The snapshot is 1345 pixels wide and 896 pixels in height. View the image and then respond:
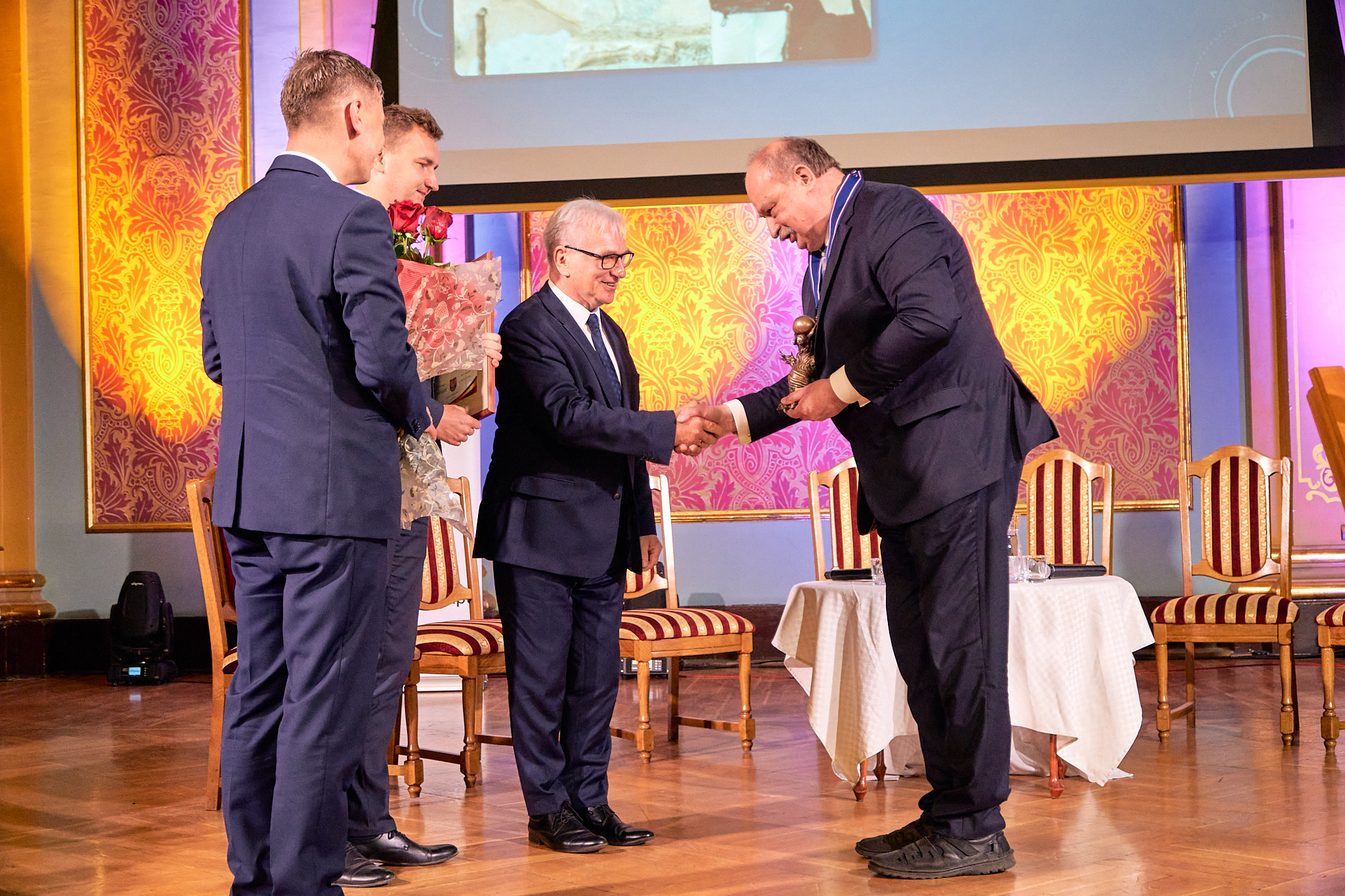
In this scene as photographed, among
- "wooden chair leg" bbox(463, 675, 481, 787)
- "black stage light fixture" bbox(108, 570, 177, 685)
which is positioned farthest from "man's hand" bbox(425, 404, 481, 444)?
"black stage light fixture" bbox(108, 570, 177, 685)

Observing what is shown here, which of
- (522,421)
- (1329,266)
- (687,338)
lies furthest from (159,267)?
(1329,266)

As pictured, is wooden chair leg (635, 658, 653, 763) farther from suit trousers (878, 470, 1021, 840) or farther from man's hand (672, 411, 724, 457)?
suit trousers (878, 470, 1021, 840)

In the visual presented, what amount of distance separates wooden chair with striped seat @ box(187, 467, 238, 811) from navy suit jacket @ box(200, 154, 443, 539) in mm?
1426

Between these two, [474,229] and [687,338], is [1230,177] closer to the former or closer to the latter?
[687,338]

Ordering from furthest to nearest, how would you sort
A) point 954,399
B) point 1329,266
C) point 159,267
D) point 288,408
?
point 159,267, point 1329,266, point 954,399, point 288,408

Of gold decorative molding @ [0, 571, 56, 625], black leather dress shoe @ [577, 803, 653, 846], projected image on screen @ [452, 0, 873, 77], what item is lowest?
black leather dress shoe @ [577, 803, 653, 846]

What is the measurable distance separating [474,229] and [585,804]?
4.40 meters

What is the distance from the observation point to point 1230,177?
5.07m

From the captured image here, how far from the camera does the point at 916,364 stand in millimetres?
2492

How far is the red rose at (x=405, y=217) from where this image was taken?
2.62m

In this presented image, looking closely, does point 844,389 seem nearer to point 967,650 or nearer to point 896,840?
point 967,650

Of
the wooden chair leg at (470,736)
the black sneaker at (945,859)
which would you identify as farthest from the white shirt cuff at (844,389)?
the wooden chair leg at (470,736)

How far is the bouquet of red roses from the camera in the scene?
2.33 metres

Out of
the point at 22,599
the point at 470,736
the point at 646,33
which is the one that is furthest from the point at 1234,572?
the point at 22,599
